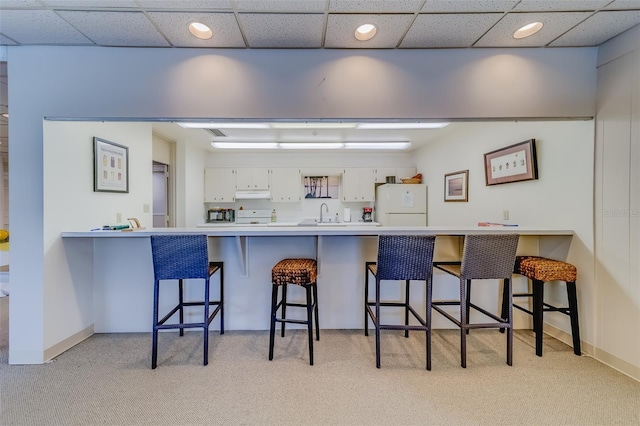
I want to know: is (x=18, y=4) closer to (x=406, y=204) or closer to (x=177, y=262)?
(x=177, y=262)

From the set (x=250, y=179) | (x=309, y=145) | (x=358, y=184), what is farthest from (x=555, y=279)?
(x=250, y=179)

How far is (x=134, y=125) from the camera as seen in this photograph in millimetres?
2883

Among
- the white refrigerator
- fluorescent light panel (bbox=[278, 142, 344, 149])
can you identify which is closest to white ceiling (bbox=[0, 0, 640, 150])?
fluorescent light panel (bbox=[278, 142, 344, 149])

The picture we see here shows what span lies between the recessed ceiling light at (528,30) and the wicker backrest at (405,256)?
1653mm

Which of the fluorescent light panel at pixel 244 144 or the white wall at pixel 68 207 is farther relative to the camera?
the fluorescent light panel at pixel 244 144

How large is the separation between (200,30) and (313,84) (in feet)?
2.94

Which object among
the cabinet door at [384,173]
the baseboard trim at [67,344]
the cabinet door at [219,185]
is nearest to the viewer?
the baseboard trim at [67,344]

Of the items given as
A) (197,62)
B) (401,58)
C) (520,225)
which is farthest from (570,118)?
(197,62)

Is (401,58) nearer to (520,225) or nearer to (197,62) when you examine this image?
(197,62)

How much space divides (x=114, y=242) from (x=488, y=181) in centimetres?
419

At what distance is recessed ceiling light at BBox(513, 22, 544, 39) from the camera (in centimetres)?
182

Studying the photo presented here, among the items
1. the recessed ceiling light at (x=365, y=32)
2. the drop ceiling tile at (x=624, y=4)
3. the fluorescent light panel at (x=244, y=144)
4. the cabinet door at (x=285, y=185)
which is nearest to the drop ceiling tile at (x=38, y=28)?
the recessed ceiling light at (x=365, y=32)

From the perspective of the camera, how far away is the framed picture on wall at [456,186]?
3.65m

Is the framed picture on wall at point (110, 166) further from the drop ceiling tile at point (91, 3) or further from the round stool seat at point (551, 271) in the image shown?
the round stool seat at point (551, 271)
